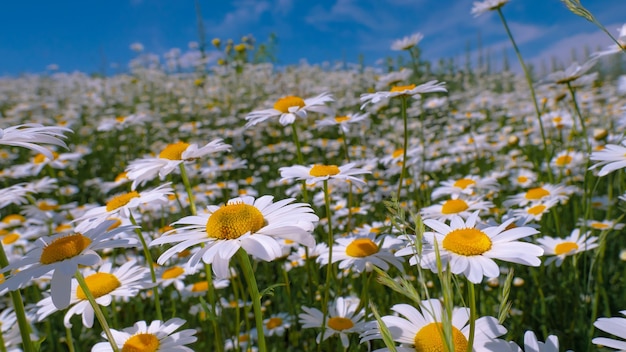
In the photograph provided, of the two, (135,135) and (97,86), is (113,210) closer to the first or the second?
(135,135)

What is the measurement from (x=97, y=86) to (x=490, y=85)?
11.5 meters

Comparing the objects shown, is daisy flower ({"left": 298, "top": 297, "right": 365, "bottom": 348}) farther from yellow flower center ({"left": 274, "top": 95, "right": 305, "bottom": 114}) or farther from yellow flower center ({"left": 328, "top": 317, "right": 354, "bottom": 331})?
yellow flower center ({"left": 274, "top": 95, "right": 305, "bottom": 114})

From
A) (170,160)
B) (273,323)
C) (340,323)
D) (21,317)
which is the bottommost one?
(273,323)

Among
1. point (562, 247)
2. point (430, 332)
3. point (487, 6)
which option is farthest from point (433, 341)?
point (487, 6)

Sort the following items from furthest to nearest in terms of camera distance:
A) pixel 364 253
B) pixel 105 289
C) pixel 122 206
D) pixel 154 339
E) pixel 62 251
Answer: pixel 364 253
pixel 122 206
pixel 105 289
pixel 154 339
pixel 62 251

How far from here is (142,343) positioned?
116 cm

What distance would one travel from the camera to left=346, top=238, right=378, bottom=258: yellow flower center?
160 cm

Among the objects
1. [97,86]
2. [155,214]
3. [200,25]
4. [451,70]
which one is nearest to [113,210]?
[155,214]

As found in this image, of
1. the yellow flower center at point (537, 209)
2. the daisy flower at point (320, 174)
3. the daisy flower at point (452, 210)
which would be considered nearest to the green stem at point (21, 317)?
the daisy flower at point (320, 174)

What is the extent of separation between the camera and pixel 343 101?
9.09 metres

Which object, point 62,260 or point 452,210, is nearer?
point 62,260

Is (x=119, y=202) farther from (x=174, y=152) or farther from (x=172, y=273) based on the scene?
(x=172, y=273)

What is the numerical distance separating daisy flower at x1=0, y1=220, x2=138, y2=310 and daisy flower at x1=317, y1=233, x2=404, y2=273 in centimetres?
77

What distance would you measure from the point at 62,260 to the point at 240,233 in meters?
0.45
